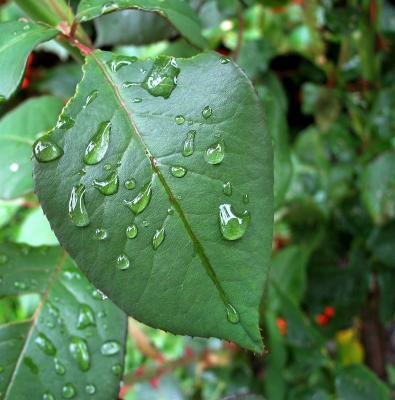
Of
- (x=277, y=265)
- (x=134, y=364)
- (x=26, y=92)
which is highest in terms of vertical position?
(x=26, y=92)

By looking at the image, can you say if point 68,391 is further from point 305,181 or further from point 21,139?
point 305,181

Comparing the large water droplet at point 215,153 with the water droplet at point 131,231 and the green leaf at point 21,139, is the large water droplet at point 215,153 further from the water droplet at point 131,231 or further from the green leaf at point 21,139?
the green leaf at point 21,139

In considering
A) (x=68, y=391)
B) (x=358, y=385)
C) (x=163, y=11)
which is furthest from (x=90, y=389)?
(x=358, y=385)

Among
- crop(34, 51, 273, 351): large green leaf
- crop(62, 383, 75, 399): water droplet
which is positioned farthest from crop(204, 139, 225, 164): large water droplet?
crop(62, 383, 75, 399): water droplet

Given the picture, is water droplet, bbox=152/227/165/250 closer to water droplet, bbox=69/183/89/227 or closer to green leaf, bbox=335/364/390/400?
water droplet, bbox=69/183/89/227

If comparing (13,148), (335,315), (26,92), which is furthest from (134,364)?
(13,148)

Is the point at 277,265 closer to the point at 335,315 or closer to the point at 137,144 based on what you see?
the point at 335,315
